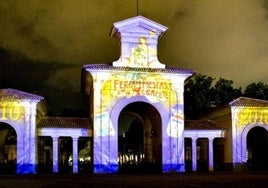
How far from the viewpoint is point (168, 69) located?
143ft

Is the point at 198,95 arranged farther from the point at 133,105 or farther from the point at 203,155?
the point at 133,105

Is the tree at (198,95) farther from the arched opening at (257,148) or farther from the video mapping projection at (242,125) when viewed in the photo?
the video mapping projection at (242,125)

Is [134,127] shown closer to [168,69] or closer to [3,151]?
[3,151]

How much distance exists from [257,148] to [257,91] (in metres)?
9.32

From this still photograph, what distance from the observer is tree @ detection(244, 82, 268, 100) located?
59406 mm

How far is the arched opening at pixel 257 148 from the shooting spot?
5162 cm

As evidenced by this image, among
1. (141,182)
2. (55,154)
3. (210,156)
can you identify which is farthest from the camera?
(210,156)

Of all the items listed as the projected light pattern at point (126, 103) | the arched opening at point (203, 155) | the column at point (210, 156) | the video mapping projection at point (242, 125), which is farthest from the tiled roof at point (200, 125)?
the arched opening at point (203, 155)

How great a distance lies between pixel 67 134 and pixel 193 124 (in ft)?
35.9

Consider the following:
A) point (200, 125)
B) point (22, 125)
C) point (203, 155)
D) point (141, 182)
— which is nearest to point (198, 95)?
point (203, 155)

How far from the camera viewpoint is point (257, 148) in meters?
53.3

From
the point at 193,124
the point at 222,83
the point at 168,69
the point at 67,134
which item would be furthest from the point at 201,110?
the point at 67,134

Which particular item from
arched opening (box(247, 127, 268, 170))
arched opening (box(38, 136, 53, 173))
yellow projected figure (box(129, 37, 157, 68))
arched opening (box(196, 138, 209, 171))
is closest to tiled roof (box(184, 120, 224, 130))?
arched opening (box(196, 138, 209, 171))

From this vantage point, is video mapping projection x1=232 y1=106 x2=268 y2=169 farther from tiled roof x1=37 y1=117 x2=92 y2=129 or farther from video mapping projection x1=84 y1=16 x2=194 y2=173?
tiled roof x1=37 y1=117 x2=92 y2=129
